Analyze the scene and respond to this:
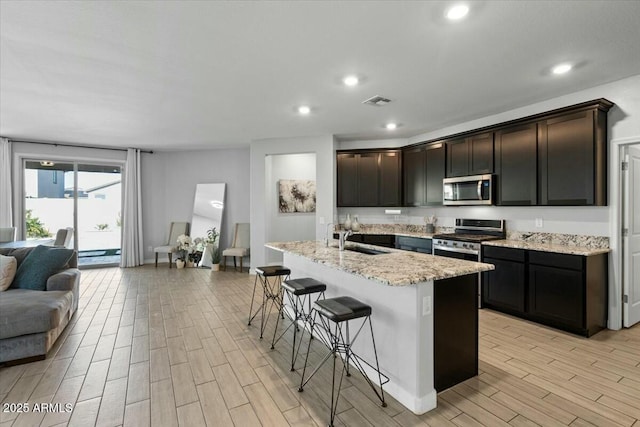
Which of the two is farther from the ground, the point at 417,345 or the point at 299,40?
the point at 299,40

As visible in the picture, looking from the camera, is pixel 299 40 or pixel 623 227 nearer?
pixel 299 40

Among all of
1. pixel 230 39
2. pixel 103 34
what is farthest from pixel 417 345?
pixel 103 34

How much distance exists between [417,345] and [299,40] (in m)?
2.43

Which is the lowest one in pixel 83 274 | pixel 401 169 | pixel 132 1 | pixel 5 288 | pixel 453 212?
pixel 83 274

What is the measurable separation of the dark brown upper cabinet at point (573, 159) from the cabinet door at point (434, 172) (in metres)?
1.50

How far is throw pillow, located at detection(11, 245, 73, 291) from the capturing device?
3.41 meters

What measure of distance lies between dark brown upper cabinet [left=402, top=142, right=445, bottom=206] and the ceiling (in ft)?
2.25

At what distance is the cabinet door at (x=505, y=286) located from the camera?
369cm

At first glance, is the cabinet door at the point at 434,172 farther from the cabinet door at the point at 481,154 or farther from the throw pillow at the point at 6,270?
the throw pillow at the point at 6,270

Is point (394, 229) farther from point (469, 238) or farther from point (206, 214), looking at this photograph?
point (206, 214)

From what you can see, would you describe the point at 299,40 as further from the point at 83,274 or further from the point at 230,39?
the point at 83,274

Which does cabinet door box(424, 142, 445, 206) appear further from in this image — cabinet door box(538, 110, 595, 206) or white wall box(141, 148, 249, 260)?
white wall box(141, 148, 249, 260)

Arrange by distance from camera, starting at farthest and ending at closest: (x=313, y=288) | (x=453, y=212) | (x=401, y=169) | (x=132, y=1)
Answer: (x=401, y=169) → (x=453, y=212) → (x=313, y=288) → (x=132, y=1)

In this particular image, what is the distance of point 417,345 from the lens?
2100mm
